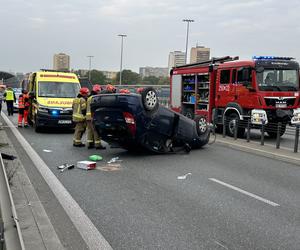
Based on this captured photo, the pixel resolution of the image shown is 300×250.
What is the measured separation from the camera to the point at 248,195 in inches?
256

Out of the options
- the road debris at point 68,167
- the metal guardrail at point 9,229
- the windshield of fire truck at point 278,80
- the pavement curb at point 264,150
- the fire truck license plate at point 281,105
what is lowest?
the road debris at point 68,167

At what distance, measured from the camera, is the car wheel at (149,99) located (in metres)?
9.31

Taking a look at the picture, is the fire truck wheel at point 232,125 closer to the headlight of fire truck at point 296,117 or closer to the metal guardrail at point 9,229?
the headlight of fire truck at point 296,117

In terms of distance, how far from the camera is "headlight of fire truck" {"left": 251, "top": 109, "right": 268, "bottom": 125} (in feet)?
44.6

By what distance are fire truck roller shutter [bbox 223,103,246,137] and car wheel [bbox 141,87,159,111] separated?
531cm

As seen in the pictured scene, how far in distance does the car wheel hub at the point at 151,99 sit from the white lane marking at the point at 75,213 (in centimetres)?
263

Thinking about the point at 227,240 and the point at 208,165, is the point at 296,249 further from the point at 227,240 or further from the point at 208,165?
the point at 208,165

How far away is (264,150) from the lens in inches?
429

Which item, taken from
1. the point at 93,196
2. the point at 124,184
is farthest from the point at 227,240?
the point at 124,184

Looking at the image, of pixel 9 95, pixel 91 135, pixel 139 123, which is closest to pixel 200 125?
pixel 139 123

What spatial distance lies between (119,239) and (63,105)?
10.8m

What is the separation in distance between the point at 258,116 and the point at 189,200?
828 cm

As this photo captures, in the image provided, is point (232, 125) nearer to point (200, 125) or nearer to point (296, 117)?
point (296, 117)

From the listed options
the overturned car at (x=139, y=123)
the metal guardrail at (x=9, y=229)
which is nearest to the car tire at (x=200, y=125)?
the overturned car at (x=139, y=123)
